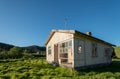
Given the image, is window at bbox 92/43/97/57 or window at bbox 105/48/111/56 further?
window at bbox 105/48/111/56

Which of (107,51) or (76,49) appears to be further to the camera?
(107,51)

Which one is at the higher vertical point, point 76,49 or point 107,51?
point 76,49

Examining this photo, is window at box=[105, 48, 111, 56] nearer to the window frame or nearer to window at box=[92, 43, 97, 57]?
the window frame

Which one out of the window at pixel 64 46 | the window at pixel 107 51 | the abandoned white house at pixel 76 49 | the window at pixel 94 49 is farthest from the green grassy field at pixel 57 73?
the window at pixel 107 51

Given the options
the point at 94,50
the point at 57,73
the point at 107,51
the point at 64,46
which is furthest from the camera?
the point at 107,51

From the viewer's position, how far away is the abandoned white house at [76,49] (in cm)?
1711

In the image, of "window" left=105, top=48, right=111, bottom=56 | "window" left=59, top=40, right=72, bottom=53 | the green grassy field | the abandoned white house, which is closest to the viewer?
the green grassy field

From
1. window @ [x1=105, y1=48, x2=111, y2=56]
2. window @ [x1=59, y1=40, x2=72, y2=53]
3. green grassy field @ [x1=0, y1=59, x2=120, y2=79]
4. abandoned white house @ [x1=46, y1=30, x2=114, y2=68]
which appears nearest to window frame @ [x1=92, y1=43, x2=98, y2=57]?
abandoned white house @ [x1=46, y1=30, x2=114, y2=68]

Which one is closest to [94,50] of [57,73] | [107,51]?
[107,51]

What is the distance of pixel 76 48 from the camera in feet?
55.9

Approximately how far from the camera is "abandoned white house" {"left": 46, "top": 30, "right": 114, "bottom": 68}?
17109 millimetres

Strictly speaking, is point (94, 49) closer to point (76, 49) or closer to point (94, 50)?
point (94, 50)

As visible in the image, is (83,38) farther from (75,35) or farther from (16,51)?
(16,51)

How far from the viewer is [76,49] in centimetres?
1702
